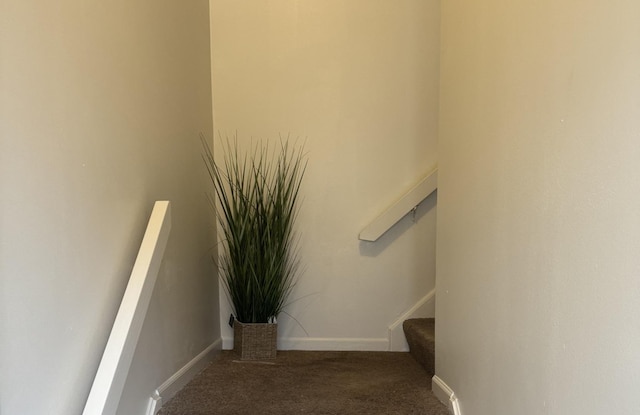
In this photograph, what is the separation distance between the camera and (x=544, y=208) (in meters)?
1.01

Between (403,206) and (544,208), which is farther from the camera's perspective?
(403,206)

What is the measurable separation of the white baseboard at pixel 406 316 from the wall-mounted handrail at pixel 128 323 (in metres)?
1.39

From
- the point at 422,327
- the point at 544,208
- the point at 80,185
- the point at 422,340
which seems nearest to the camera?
the point at 544,208

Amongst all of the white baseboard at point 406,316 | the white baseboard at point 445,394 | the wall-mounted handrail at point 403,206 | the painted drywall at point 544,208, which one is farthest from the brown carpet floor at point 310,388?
the wall-mounted handrail at point 403,206

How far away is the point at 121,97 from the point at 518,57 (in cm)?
115

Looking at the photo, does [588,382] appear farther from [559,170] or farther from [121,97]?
[121,97]

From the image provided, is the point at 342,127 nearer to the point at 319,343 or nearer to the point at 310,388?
the point at 319,343

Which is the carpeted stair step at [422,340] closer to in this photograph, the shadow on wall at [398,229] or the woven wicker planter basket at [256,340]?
the shadow on wall at [398,229]

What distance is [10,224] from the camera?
93 cm

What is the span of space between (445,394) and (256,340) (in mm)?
921

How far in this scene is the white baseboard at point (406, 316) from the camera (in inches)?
95.7

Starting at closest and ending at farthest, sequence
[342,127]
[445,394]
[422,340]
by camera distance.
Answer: [445,394] < [422,340] < [342,127]

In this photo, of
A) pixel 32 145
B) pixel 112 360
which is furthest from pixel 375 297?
pixel 32 145

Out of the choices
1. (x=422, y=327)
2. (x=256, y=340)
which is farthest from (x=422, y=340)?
(x=256, y=340)
